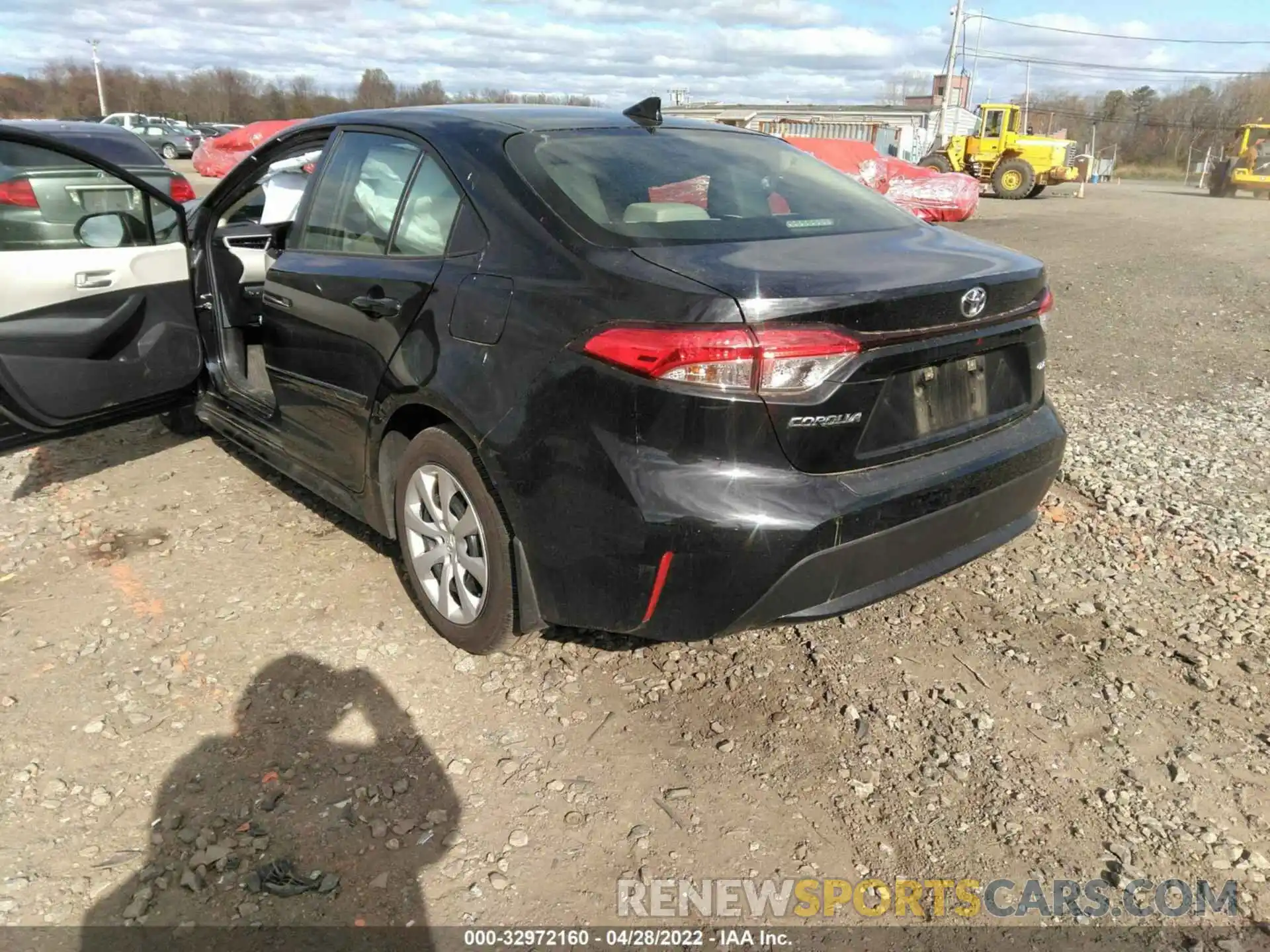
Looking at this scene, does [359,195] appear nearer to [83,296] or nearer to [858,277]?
[83,296]

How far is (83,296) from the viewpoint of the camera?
12.4 feet

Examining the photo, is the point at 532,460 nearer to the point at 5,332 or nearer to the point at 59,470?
the point at 5,332

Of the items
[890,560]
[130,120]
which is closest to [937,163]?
[890,560]

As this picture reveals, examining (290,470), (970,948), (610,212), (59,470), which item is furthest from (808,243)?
(59,470)

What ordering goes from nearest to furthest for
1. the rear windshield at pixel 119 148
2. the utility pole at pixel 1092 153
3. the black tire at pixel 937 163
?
the rear windshield at pixel 119 148 < the black tire at pixel 937 163 < the utility pole at pixel 1092 153

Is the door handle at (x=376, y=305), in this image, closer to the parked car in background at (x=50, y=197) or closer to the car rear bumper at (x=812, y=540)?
the car rear bumper at (x=812, y=540)

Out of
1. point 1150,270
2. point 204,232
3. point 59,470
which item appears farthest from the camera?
point 1150,270

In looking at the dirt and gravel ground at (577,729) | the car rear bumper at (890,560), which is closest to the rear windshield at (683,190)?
the car rear bumper at (890,560)

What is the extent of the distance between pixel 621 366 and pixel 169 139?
42.9 m

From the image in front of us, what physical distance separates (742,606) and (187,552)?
2644 mm

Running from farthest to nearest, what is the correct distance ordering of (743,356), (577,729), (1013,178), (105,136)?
(1013,178), (105,136), (577,729), (743,356)

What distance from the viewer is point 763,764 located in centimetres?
256

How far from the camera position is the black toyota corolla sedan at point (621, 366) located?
2.23m

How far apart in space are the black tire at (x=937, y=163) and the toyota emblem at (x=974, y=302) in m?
27.8
